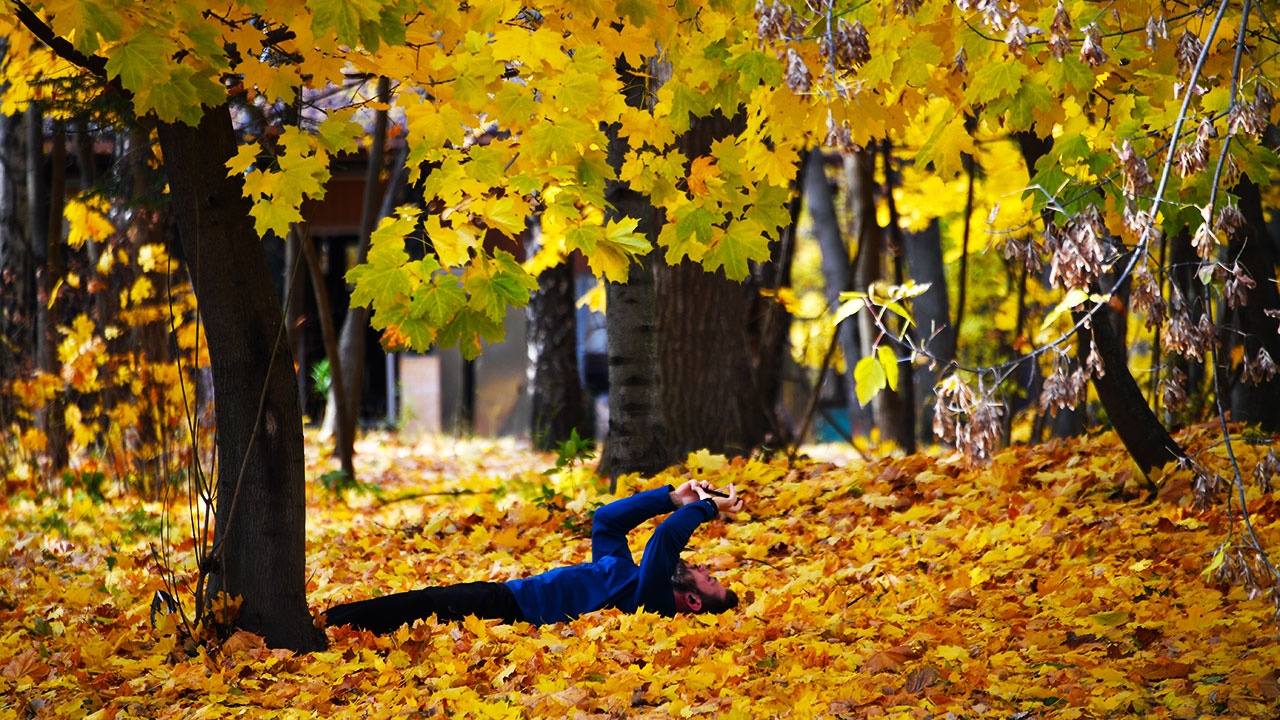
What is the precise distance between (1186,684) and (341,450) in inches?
304

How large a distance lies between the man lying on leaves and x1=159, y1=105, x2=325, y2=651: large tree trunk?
444 millimetres

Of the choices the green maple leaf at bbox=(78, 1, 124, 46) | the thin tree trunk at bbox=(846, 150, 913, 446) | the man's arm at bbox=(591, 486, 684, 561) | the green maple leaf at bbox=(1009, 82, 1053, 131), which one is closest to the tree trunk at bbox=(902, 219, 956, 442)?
the thin tree trunk at bbox=(846, 150, 913, 446)

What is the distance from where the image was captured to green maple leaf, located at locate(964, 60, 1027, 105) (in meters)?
3.74

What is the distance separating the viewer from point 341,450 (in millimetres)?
10336

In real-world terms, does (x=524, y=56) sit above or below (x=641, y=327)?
above

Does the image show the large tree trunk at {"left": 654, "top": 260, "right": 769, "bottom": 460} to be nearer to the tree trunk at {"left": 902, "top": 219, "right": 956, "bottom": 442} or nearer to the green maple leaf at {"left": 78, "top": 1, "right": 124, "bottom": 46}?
the tree trunk at {"left": 902, "top": 219, "right": 956, "bottom": 442}

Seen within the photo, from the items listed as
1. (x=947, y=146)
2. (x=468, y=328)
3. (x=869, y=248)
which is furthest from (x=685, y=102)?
(x=869, y=248)

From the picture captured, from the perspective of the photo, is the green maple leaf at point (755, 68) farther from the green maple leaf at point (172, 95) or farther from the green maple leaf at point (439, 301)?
the green maple leaf at point (172, 95)

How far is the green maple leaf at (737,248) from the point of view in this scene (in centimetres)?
445

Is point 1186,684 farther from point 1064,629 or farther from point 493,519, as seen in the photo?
point 493,519

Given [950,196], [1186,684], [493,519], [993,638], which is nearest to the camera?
[1186,684]

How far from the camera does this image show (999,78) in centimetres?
375

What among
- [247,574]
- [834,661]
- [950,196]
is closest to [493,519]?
[247,574]

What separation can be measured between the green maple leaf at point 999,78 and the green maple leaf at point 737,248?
0.96m
